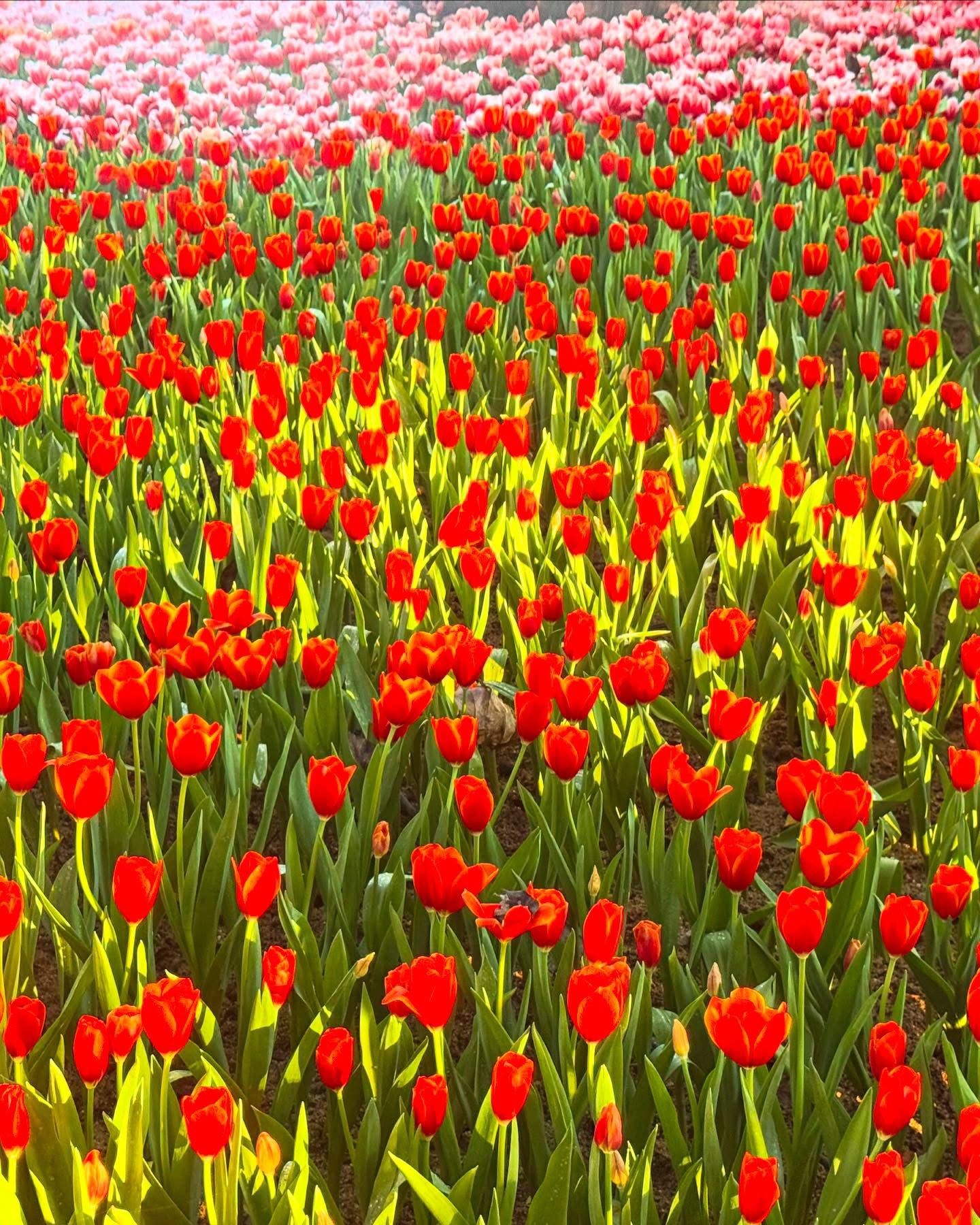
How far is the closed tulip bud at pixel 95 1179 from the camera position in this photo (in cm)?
135

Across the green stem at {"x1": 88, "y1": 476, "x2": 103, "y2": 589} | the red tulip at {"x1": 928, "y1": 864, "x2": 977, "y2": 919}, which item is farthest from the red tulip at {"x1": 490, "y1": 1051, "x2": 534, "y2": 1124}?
the green stem at {"x1": 88, "y1": 476, "x2": 103, "y2": 589}

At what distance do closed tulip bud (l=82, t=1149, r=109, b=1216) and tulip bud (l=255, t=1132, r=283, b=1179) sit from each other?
148 millimetres

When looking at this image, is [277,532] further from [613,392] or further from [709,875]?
[709,875]

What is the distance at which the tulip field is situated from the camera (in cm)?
154

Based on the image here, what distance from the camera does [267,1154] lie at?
1413 millimetres

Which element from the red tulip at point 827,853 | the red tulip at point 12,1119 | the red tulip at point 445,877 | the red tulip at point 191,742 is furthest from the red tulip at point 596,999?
the red tulip at point 191,742

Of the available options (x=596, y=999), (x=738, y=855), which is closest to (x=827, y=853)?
(x=738, y=855)

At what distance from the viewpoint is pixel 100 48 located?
340 inches

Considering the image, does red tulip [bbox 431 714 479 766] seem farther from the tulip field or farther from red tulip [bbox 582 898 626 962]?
red tulip [bbox 582 898 626 962]

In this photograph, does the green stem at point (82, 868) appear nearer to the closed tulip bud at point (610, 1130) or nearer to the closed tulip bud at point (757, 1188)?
the closed tulip bud at point (610, 1130)

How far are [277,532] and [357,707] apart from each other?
0.70m

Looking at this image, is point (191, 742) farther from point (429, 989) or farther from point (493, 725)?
point (493, 725)

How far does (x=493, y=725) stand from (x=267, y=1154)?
4.02 feet

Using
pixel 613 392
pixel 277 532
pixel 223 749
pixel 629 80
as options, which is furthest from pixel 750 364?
pixel 629 80
